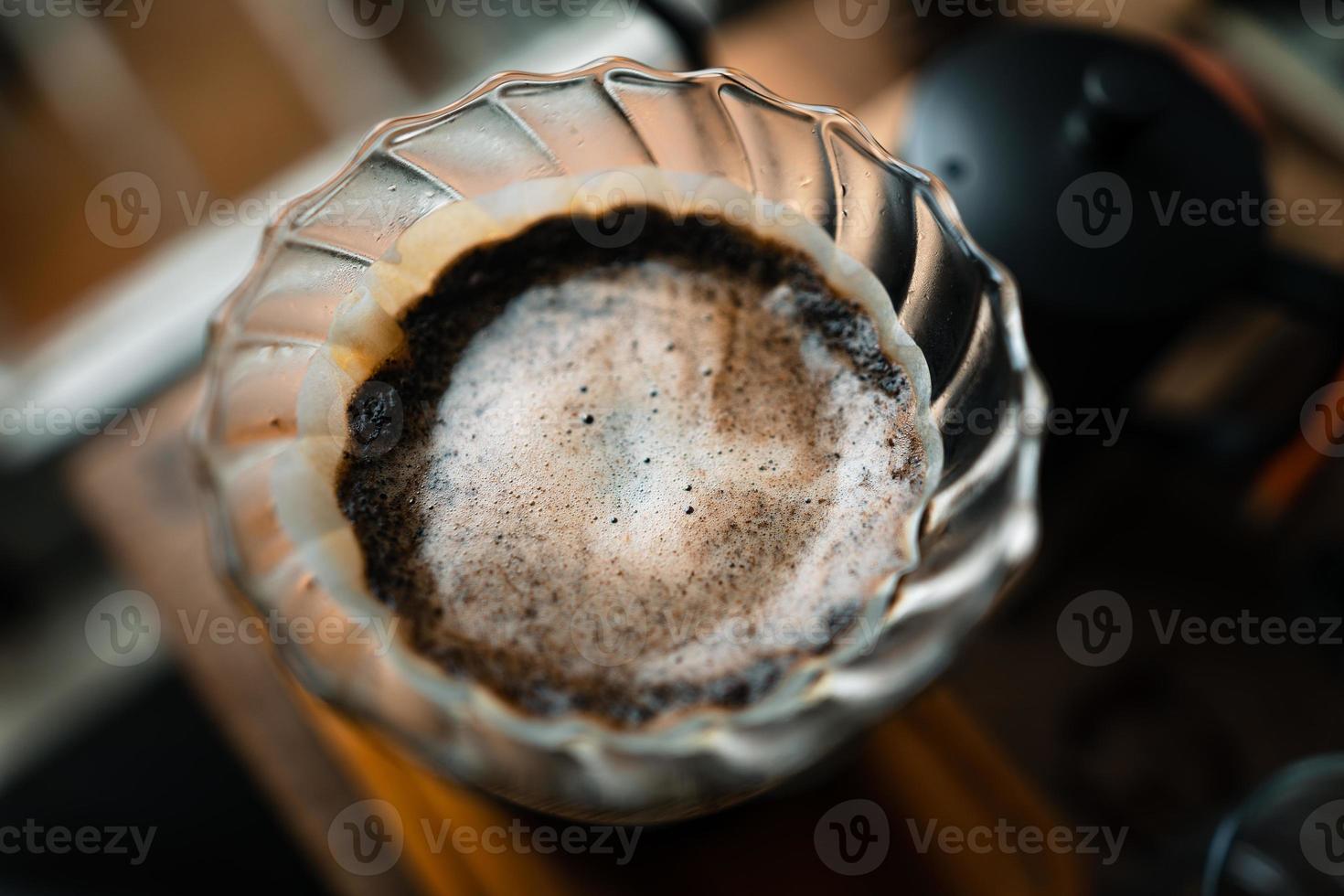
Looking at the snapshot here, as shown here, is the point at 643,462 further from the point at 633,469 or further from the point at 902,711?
the point at 902,711

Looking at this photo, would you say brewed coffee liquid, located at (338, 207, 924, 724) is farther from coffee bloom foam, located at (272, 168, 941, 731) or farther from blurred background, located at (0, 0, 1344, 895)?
blurred background, located at (0, 0, 1344, 895)

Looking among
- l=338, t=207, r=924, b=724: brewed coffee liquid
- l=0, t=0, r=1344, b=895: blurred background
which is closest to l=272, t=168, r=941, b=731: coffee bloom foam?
l=338, t=207, r=924, b=724: brewed coffee liquid

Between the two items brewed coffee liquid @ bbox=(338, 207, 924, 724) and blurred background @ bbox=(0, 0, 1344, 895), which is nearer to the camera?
brewed coffee liquid @ bbox=(338, 207, 924, 724)

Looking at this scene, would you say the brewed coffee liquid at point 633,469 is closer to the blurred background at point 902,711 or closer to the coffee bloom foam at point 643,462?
the coffee bloom foam at point 643,462

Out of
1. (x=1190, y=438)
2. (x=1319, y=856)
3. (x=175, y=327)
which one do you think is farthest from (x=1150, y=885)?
(x=175, y=327)

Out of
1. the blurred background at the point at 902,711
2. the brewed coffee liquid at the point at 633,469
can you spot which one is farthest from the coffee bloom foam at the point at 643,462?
the blurred background at the point at 902,711

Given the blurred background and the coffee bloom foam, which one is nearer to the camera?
the coffee bloom foam
